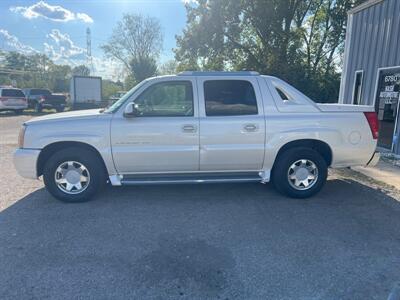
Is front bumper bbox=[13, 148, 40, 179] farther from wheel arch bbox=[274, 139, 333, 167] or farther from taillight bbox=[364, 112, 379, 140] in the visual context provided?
taillight bbox=[364, 112, 379, 140]

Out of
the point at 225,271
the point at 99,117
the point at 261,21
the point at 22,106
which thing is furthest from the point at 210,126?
the point at 22,106

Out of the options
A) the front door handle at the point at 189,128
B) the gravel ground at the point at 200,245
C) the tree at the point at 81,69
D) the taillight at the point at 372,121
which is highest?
the tree at the point at 81,69

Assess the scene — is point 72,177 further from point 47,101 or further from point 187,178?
point 47,101

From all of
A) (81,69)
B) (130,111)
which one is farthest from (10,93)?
(81,69)

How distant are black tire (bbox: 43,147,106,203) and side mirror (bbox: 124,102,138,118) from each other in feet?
2.69

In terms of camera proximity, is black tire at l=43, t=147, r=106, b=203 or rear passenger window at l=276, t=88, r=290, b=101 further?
rear passenger window at l=276, t=88, r=290, b=101

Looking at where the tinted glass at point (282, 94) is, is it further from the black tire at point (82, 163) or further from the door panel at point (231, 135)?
the black tire at point (82, 163)

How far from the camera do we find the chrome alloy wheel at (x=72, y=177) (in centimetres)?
464

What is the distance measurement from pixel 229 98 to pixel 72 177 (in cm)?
271

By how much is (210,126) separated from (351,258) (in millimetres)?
2522

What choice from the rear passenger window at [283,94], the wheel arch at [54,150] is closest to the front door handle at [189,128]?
the wheel arch at [54,150]

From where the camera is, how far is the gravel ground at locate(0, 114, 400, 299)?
2760 millimetres

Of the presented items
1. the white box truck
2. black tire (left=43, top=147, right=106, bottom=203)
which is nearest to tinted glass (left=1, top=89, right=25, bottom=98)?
the white box truck

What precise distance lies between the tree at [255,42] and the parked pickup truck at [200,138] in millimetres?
14658
